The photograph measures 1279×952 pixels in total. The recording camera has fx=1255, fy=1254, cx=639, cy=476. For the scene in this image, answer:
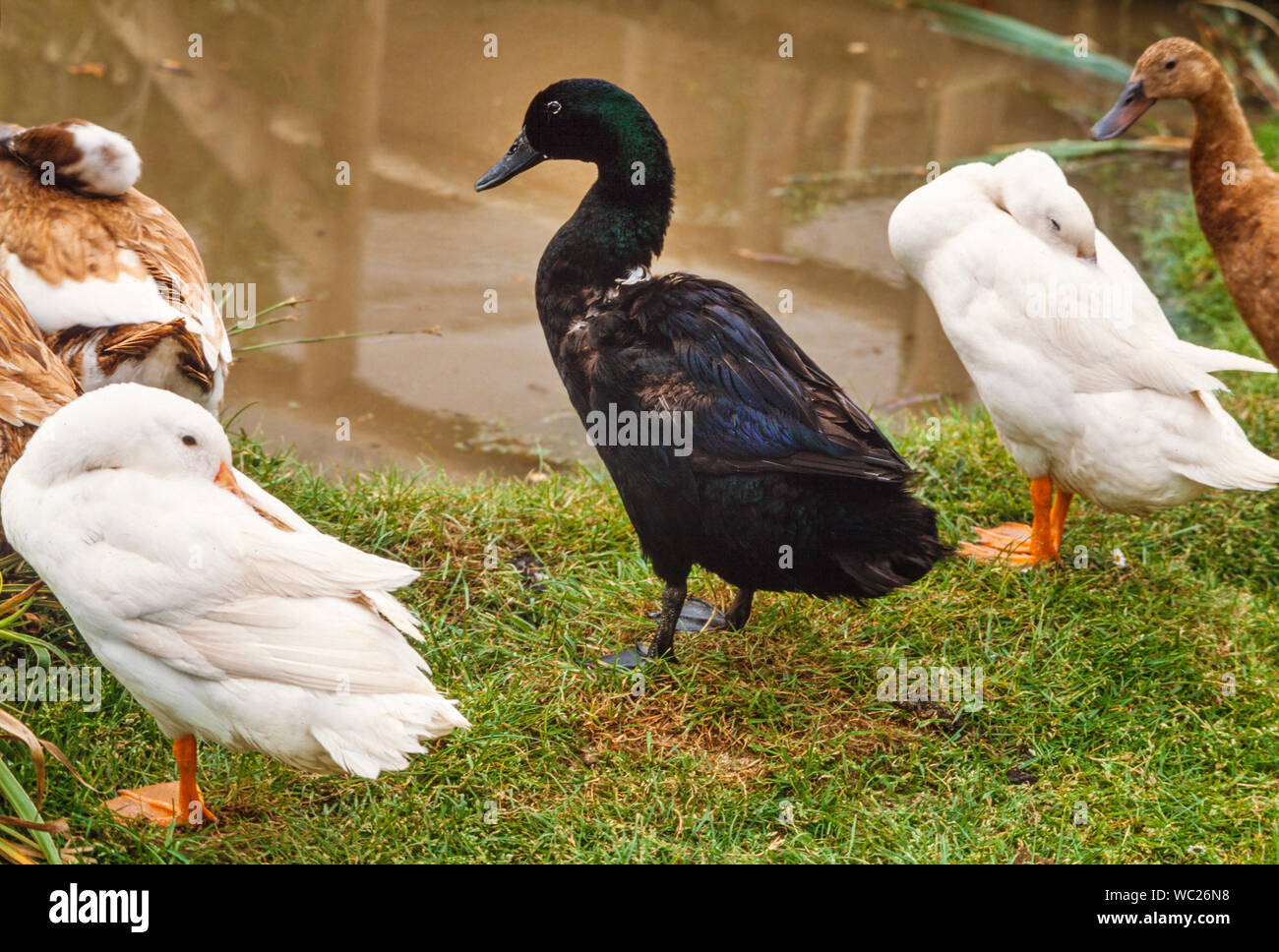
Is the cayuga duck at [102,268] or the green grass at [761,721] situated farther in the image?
the cayuga duck at [102,268]

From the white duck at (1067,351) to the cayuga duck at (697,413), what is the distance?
686mm

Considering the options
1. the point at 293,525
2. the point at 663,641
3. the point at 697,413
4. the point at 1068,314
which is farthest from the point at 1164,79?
the point at 293,525

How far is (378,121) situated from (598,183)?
3393 millimetres

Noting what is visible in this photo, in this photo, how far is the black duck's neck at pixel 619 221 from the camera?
3.07 meters

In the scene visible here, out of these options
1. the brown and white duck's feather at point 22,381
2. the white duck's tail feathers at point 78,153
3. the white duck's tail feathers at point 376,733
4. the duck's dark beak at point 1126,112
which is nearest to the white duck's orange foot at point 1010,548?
the duck's dark beak at point 1126,112

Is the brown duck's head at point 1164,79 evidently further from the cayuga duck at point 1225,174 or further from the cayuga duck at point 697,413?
the cayuga duck at point 697,413

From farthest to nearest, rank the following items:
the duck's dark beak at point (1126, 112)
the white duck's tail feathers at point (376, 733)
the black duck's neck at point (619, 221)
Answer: the duck's dark beak at point (1126, 112) → the black duck's neck at point (619, 221) → the white duck's tail feathers at point (376, 733)

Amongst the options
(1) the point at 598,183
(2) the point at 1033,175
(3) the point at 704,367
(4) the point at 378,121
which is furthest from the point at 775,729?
(4) the point at 378,121

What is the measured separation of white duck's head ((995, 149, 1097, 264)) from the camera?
135 inches

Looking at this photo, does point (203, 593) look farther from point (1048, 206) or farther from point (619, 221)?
point (1048, 206)

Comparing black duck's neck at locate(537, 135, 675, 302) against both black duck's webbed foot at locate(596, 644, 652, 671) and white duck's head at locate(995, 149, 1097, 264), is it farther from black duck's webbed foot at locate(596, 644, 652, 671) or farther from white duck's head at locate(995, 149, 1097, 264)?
white duck's head at locate(995, 149, 1097, 264)

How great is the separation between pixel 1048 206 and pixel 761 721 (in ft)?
5.31

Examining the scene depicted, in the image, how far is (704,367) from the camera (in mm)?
2891

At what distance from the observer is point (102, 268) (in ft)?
10.8
